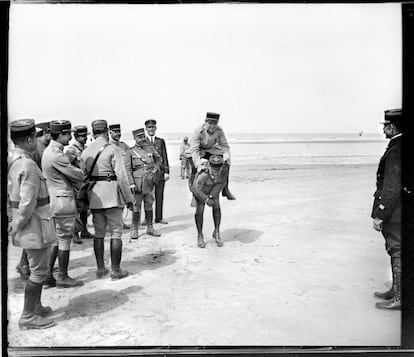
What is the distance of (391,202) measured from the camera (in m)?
4.11

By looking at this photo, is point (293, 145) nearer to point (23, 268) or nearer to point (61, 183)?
point (61, 183)

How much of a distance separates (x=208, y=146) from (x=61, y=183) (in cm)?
189

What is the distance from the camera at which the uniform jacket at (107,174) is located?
493cm

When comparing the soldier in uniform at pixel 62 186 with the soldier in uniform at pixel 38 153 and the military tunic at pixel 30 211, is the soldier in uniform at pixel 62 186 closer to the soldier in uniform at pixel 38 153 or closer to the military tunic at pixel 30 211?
the soldier in uniform at pixel 38 153

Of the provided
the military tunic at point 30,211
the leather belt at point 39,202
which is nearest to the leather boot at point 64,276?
the military tunic at point 30,211

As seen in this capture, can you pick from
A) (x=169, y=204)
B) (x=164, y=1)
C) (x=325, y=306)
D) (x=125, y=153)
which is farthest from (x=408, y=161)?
(x=169, y=204)

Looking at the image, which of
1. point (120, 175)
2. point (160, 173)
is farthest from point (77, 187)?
point (160, 173)

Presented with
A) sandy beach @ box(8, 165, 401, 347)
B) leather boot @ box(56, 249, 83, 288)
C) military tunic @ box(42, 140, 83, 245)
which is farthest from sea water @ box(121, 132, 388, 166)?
leather boot @ box(56, 249, 83, 288)

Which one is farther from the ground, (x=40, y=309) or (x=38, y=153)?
(x=38, y=153)

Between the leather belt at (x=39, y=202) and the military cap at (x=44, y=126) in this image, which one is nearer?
the leather belt at (x=39, y=202)

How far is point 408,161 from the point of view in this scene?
402 cm

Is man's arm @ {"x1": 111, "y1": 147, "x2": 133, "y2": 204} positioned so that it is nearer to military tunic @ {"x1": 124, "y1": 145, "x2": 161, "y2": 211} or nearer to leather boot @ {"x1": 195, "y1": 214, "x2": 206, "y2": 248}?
leather boot @ {"x1": 195, "y1": 214, "x2": 206, "y2": 248}

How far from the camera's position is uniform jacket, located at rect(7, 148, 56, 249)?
3.86 m

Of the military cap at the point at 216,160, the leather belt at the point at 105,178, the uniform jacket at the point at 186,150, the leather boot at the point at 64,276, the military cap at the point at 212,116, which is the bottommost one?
the leather boot at the point at 64,276
